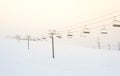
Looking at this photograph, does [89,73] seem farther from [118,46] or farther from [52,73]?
[118,46]

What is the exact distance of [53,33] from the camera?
2028 centimetres

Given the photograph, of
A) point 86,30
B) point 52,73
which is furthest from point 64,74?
point 86,30

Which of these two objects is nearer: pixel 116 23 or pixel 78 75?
pixel 116 23

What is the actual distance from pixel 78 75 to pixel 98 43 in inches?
1380

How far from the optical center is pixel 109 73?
15094 millimetres

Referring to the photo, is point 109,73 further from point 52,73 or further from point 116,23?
point 116,23

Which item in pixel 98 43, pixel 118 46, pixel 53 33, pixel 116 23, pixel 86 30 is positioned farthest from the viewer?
pixel 118 46

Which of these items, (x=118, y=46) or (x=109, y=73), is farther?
(x=118, y=46)

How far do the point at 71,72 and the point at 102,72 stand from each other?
2004 millimetres

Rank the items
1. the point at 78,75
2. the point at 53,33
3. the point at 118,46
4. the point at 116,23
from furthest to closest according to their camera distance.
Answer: the point at 118,46 → the point at 53,33 → the point at 78,75 → the point at 116,23

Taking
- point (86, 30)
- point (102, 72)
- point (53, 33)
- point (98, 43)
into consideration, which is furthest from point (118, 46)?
point (86, 30)

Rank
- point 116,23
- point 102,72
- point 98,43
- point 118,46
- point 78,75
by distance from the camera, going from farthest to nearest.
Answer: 1. point 118,46
2. point 98,43
3. point 102,72
4. point 78,75
5. point 116,23

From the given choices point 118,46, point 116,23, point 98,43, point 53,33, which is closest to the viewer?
point 116,23

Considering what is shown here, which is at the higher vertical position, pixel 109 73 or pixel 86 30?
pixel 86 30
